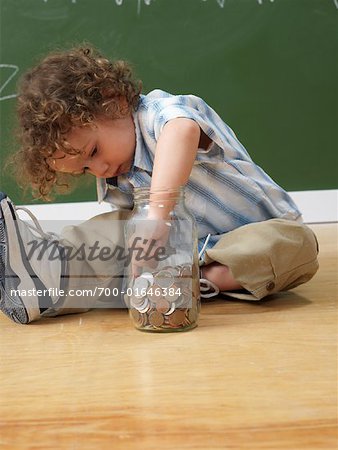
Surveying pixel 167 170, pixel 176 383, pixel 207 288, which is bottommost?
pixel 207 288

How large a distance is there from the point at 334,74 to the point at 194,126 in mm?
1097

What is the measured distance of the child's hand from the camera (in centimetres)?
95

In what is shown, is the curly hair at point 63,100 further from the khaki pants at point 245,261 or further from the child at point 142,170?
the khaki pants at point 245,261

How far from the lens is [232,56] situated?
1.96 meters

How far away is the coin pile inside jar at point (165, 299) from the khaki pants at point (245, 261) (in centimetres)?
14

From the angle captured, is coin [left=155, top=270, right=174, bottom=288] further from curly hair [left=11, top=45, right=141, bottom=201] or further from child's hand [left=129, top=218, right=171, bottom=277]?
curly hair [left=11, top=45, right=141, bottom=201]

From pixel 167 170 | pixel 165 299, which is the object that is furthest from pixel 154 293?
pixel 167 170

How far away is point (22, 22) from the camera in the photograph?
189cm

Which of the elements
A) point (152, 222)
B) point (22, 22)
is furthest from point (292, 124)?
point (152, 222)

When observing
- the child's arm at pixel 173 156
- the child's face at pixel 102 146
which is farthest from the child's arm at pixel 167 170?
the child's face at pixel 102 146

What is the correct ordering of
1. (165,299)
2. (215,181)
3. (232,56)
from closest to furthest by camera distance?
1. (165,299)
2. (215,181)
3. (232,56)

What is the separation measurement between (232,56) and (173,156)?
1.07 meters

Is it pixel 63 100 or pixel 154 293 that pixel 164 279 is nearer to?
pixel 154 293

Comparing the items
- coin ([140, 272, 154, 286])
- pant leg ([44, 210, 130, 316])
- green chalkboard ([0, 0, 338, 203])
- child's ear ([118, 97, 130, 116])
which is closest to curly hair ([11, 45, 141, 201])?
child's ear ([118, 97, 130, 116])
